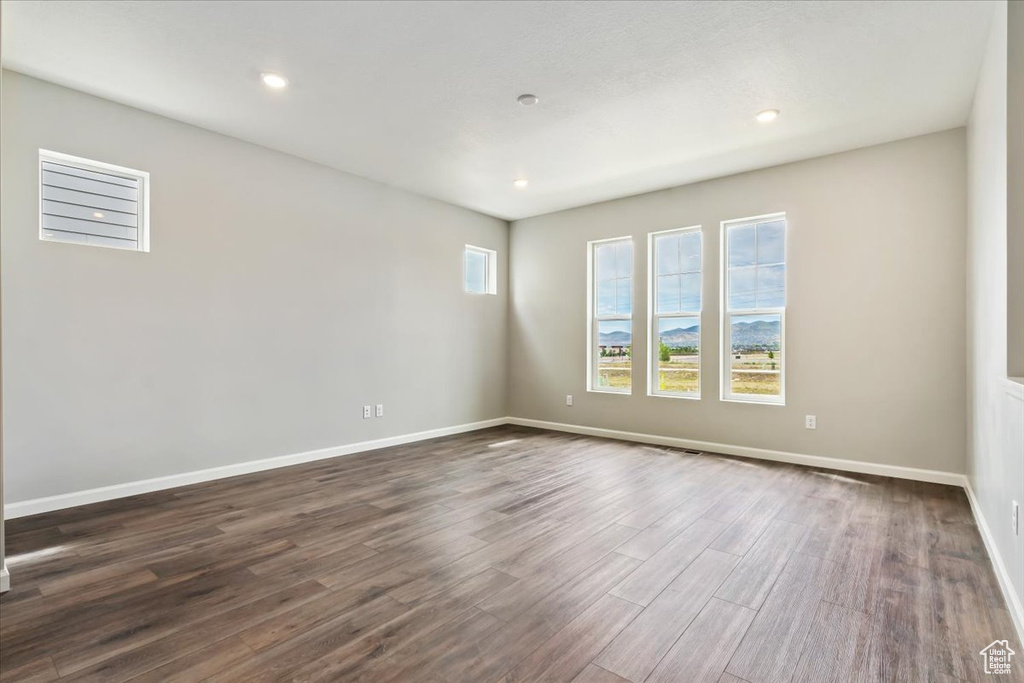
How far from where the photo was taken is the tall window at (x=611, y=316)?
5902 millimetres

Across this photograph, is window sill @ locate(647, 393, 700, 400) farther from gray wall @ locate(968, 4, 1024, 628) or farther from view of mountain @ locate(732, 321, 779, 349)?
gray wall @ locate(968, 4, 1024, 628)

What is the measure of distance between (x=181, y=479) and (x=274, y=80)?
3058 mm

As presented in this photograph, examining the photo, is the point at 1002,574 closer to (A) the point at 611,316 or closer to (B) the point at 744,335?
(B) the point at 744,335

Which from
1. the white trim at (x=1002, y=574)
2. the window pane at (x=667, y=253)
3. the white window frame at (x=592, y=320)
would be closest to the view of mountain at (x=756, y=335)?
the window pane at (x=667, y=253)

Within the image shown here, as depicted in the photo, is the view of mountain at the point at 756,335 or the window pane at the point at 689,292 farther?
the window pane at the point at 689,292

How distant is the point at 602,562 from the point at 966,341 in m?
3.53

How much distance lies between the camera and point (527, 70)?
3.07 meters

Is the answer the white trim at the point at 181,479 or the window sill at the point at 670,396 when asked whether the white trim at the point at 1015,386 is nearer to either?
the window sill at the point at 670,396

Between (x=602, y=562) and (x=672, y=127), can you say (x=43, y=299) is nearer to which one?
(x=602, y=562)

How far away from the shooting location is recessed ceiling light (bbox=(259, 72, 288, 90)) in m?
3.12

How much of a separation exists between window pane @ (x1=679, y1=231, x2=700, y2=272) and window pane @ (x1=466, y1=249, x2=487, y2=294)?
2.62 meters

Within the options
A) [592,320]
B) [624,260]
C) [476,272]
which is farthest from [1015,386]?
[476,272]

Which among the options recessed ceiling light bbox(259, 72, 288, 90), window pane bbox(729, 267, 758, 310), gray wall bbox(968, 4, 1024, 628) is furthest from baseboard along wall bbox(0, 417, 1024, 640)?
recessed ceiling light bbox(259, 72, 288, 90)

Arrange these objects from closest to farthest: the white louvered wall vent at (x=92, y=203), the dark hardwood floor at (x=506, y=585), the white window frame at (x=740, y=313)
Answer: the dark hardwood floor at (x=506, y=585) < the white louvered wall vent at (x=92, y=203) < the white window frame at (x=740, y=313)
